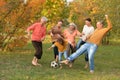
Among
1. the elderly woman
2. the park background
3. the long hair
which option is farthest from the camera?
the elderly woman

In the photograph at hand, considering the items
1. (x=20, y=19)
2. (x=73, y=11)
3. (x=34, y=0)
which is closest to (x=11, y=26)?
(x=20, y=19)

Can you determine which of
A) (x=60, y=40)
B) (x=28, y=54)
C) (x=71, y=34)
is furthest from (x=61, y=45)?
(x=28, y=54)

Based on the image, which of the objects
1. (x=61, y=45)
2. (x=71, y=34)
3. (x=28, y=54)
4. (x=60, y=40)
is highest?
(x=71, y=34)

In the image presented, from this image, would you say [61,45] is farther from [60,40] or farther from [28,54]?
[28,54]

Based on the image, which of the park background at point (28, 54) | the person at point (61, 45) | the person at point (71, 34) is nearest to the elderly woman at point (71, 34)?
the person at point (71, 34)

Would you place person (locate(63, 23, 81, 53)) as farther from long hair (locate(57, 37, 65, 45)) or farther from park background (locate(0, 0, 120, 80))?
park background (locate(0, 0, 120, 80))

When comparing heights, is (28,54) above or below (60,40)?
below

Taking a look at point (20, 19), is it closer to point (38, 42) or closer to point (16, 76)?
point (38, 42)

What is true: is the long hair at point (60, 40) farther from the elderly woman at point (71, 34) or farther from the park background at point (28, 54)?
the park background at point (28, 54)

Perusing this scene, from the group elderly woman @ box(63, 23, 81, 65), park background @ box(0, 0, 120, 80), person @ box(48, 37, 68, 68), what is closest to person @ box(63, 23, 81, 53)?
elderly woman @ box(63, 23, 81, 65)

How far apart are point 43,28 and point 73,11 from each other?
41559 millimetres

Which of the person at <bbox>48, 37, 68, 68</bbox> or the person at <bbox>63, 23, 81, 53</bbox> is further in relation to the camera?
the person at <bbox>63, 23, 81, 53</bbox>

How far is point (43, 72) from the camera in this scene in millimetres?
12305

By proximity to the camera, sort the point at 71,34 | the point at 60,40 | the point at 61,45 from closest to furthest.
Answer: the point at 60,40 < the point at 61,45 < the point at 71,34
